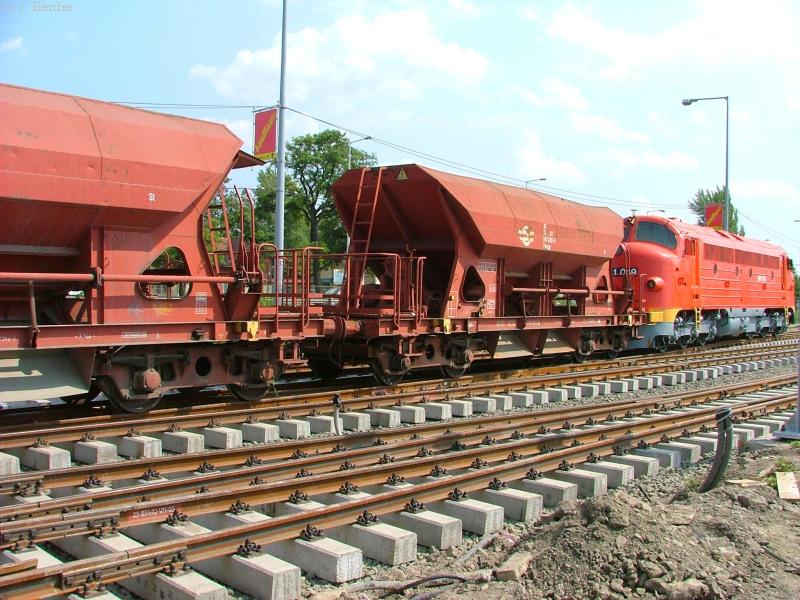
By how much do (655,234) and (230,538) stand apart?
17229 millimetres

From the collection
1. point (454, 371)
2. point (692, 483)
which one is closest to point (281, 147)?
point (454, 371)

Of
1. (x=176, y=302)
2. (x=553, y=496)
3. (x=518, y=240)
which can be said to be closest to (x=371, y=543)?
(x=553, y=496)

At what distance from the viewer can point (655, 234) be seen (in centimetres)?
1944

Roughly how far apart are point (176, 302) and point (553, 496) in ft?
17.8

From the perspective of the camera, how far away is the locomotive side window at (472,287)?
13622 mm

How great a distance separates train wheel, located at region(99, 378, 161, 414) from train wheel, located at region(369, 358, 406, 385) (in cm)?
395

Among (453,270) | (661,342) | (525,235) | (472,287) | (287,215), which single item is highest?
(287,215)

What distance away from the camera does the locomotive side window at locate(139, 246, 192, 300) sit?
9.16 meters

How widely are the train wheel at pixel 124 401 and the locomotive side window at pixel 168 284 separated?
1.20 m

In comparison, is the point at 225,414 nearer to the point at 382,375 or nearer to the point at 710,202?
the point at 382,375

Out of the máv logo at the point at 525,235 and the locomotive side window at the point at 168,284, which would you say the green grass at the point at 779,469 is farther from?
the máv logo at the point at 525,235

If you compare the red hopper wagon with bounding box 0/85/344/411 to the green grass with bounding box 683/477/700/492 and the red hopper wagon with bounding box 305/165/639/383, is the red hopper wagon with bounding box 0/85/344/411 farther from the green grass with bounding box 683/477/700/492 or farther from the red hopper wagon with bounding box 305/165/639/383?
the green grass with bounding box 683/477/700/492

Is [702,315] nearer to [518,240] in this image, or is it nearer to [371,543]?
[518,240]

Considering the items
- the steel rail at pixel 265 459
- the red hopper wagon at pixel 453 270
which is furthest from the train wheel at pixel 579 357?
the steel rail at pixel 265 459
